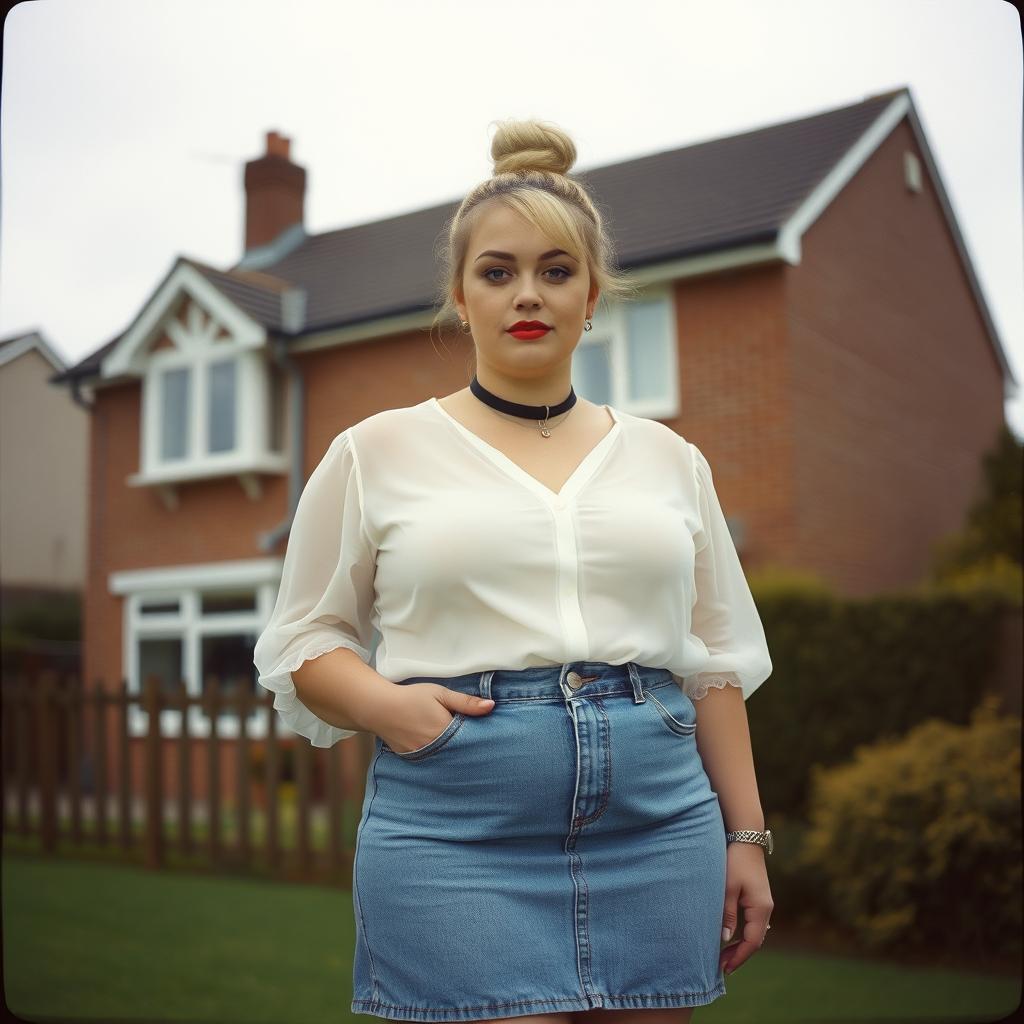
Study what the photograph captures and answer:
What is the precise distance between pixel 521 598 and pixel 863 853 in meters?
4.55

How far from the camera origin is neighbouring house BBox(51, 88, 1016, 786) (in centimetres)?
979

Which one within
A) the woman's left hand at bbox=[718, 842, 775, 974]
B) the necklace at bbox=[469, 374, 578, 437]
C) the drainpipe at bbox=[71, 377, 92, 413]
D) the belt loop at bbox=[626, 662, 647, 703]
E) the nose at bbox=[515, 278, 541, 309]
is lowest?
the woman's left hand at bbox=[718, 842, 775, 974]

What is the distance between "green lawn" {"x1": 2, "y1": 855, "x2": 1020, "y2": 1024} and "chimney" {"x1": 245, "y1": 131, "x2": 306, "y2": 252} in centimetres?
1045

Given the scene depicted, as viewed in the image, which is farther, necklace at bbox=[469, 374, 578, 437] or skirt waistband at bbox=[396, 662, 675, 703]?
necklace at bbox=[469, 374, 578, 437]

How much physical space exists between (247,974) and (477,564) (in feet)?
12.9

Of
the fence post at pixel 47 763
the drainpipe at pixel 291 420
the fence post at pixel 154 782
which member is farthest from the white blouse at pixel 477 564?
the drainpipe at pixel 291 420

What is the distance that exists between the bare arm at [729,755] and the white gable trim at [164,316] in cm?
1094

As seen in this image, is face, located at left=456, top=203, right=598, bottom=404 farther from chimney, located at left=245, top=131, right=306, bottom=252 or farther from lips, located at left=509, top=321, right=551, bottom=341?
chimney, located at left=245, top=131, right=306, bottom=252

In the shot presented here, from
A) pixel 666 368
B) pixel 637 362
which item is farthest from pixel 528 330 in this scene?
pixel 637 362

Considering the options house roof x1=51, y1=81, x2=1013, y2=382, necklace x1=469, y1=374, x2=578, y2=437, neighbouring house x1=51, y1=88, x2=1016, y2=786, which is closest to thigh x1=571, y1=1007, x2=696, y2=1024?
necklace x1=469, y1=374, x2=578, y2=437

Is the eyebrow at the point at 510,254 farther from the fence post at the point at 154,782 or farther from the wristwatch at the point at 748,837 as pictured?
the fence post at the point at 154,782

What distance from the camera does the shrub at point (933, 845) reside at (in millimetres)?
5184

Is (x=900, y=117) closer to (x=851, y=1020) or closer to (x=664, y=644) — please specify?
(x=851, y=1020)

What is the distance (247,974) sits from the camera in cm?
493
